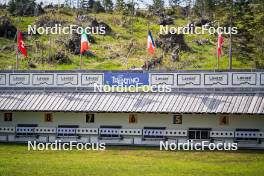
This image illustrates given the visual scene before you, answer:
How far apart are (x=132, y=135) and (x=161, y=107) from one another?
3.25 m

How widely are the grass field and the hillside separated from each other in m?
47.3

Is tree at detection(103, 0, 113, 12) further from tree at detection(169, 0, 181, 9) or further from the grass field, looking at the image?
the grass field

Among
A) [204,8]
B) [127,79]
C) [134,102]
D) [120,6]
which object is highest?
[120,6]

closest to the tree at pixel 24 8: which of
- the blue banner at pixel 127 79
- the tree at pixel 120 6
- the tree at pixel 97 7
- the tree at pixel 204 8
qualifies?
the tree at pixel 97 7

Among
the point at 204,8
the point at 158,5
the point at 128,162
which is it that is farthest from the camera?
the point at 158,5

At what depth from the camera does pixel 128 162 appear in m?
32.8

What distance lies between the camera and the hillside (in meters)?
88.1

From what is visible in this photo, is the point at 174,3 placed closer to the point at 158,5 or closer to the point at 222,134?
the point at 158,5

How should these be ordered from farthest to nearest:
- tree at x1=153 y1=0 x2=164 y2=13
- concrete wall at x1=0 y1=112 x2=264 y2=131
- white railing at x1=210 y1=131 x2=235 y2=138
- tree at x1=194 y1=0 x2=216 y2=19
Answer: tree at x1=153 y1=0 x2=164 y2=13 → tree at x1=194 y1=0 x2=216 y2=19 → concrete wall at x1=0 y1=112 x2=264 y2=131 → white railing at x1=210 y1=131 x2=235 y2=138

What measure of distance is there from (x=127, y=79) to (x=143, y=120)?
344cm

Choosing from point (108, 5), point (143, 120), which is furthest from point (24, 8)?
point (143, 120)

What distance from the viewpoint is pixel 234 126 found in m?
42.2

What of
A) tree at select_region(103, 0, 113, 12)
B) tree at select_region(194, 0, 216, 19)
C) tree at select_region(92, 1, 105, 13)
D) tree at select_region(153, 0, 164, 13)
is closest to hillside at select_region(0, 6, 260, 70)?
tree at select_region(194, 0, 216, 19)

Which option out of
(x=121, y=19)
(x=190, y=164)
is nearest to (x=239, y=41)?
(x=121, y=19)
